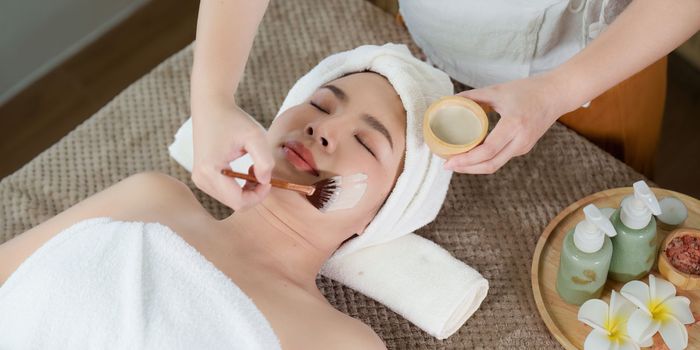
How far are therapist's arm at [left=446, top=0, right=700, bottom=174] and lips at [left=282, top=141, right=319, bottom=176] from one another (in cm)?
Answer: 26

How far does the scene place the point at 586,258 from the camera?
1.46m

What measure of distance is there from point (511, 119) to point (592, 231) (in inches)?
9.8

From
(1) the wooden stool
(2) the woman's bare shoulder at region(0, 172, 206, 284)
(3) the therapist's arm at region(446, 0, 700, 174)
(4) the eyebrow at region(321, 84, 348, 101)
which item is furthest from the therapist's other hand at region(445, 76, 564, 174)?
(2) the woman's bare shoulder at region(0, 172, 206, 284)

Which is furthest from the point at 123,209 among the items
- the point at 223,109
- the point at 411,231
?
the point at 411,231

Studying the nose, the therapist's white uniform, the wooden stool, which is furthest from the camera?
the wooden stool

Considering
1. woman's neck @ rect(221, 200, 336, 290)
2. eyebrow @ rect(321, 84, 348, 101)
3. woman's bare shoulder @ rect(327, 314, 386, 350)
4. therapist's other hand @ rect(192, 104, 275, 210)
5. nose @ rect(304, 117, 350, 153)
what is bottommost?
woman's bare shoulder @ rect(327, 314, 386, 350)

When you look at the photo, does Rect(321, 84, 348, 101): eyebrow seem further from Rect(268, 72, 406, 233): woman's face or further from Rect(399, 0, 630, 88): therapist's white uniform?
Rect(399, 0, 630, 88): therapist's white uniform

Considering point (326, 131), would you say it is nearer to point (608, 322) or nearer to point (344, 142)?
point (344, 142)

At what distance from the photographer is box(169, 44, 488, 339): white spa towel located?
5.17 feet

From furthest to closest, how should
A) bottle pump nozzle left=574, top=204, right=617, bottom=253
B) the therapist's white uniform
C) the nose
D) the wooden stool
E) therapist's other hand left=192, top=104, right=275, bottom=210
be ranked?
the wooden stool → the therapist's white uniform → the nose → bottle pump nozzle left=574, top=204, right=617, bottom=253 → therapist's other hand left=192, top=104, right=275, bottom=210

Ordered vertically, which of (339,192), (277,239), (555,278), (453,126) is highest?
(453,126)

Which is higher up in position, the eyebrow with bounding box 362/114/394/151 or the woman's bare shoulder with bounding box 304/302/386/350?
the eyebrow with bounding box 362/114/394/151

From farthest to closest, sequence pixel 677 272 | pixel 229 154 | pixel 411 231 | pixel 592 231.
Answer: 1. pixel 411 231
2. pixel 677 272
3. pixel 592 231
4. pixel 229 154

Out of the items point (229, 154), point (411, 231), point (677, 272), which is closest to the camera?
point (229, 154)
